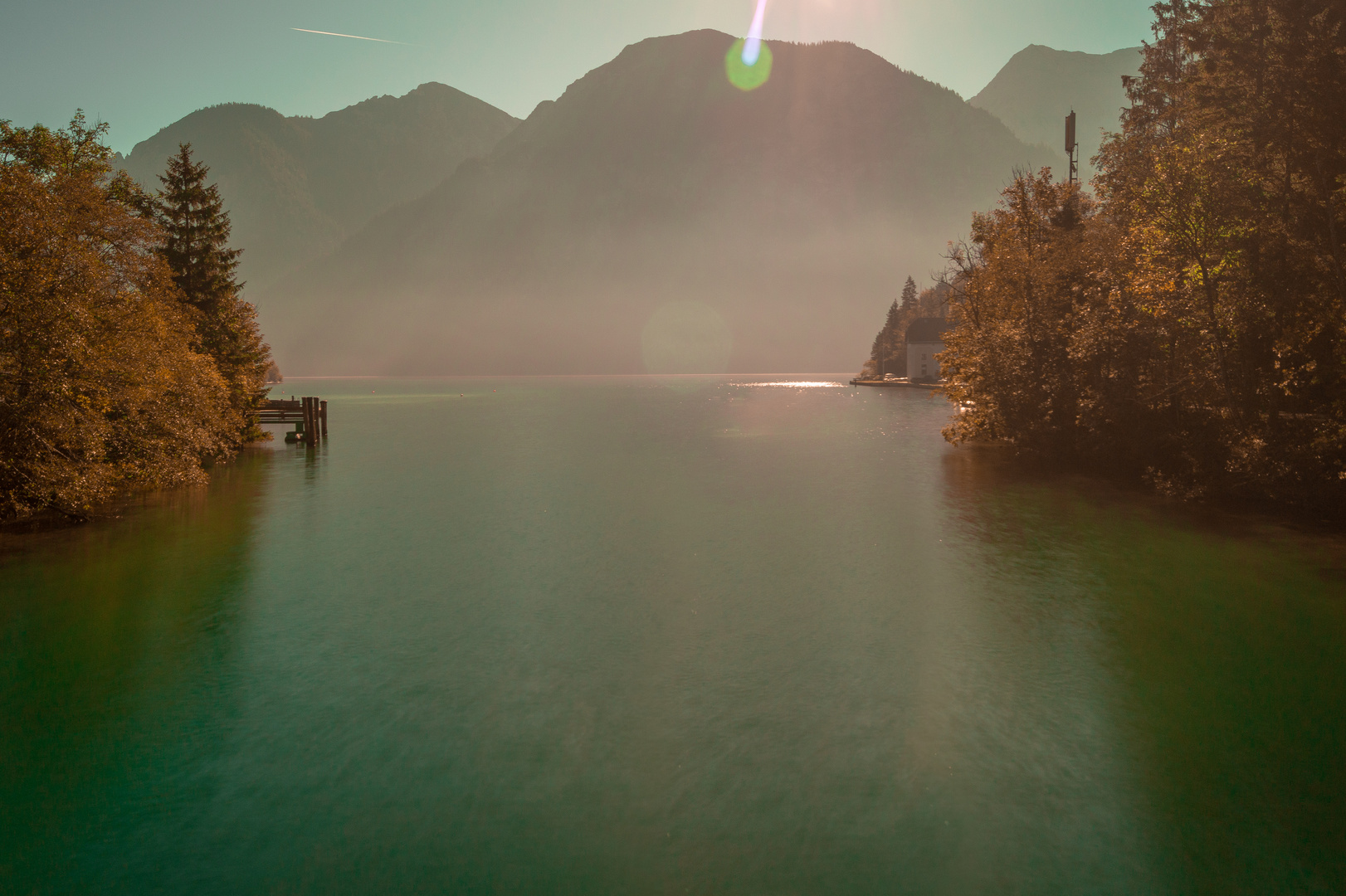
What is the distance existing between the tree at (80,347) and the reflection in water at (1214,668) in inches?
1005

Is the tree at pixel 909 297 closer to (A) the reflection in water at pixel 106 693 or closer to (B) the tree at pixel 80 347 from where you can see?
(B) the tree at pixel 80 347

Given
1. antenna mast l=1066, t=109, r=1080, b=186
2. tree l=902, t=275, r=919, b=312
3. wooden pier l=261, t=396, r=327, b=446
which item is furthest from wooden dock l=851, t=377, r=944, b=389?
wooden pier l=261, t=396, r=327, b=446

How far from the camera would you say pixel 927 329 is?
13388 centimetres

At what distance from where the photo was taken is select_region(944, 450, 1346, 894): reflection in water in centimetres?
795

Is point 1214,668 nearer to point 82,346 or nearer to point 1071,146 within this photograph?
point 82,346

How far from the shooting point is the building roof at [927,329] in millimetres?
132875

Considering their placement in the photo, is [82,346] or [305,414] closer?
[82,346]

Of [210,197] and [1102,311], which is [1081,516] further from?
[210,197]

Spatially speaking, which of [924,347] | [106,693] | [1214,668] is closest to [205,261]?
[106,693]

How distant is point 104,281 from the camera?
26.1 metres

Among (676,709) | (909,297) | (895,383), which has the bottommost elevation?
(676,709)

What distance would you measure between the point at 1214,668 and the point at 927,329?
5070 inches

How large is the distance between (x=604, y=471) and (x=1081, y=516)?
23407 millimetres

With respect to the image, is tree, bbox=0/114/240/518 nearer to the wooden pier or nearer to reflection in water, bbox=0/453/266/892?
reflection in water, bbox=0/453/266/892
